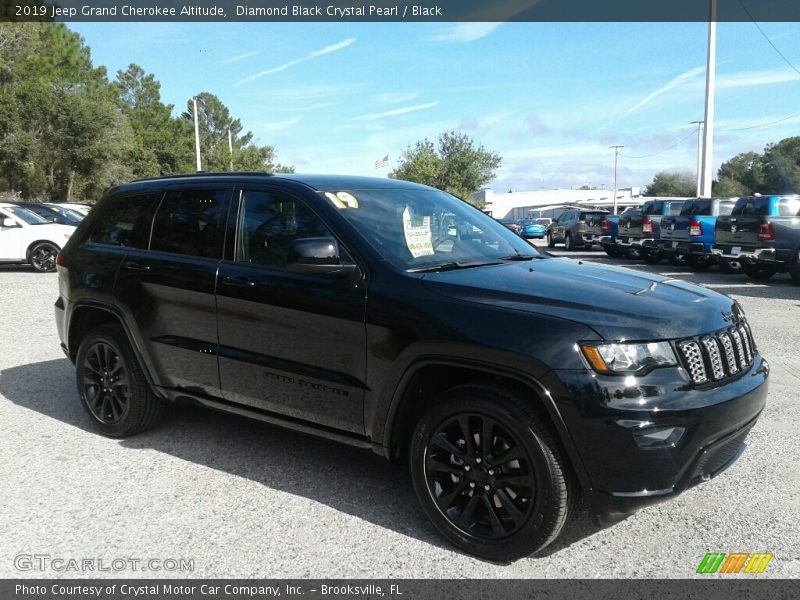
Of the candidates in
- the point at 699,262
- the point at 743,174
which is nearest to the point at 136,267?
the point at 699,262

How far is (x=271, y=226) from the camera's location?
13.6 ft

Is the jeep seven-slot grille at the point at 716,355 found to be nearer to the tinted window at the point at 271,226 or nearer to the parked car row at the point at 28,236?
the tinted window at the point at 271,226

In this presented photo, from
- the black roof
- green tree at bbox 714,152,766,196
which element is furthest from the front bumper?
green tree at bbox 714,152,766,196

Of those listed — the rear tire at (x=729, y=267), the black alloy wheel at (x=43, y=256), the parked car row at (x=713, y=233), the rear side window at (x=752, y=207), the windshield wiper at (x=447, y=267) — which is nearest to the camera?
the windshield wiper at (x=447, y=267)

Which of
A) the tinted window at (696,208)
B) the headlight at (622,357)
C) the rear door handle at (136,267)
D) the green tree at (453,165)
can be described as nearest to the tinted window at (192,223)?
the rear door handle at (136,267)

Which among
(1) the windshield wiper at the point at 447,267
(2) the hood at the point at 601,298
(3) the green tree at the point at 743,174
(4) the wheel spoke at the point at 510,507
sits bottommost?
(4) the wheel spoke at the point at 510,507

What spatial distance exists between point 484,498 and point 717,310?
1430 millimetres

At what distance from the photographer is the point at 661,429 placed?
9.57ft

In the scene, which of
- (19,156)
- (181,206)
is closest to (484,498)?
(181,206)

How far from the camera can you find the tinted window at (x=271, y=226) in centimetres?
397

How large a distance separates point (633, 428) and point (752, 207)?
1454 cm

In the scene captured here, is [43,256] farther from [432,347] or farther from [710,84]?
[710,84]

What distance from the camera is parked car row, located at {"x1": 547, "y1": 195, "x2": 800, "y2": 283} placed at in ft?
47.6

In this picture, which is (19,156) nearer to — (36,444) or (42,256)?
(42,256)
